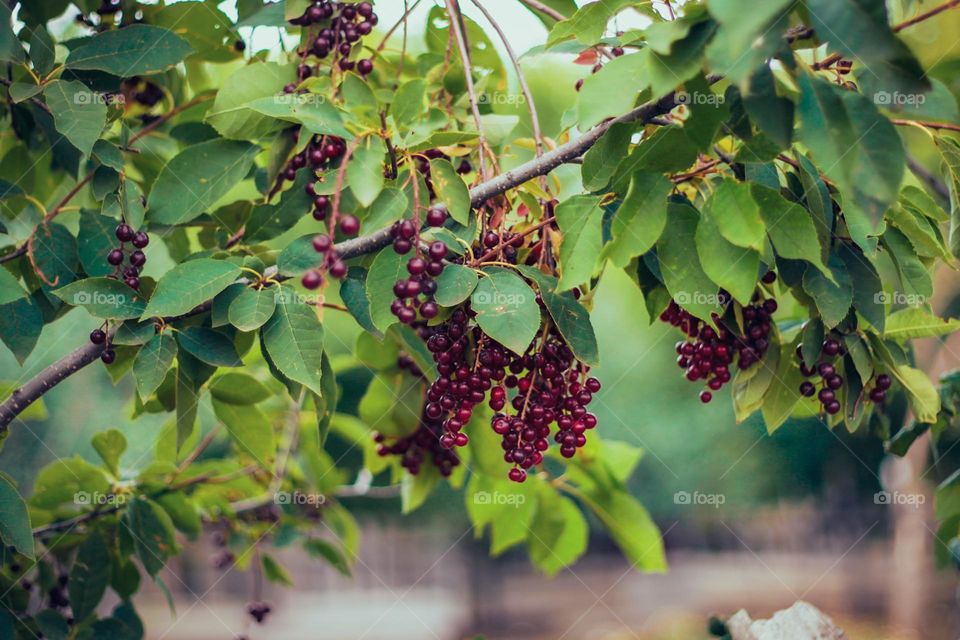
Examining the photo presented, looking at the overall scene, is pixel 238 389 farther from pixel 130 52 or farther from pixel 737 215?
pixel 737 215

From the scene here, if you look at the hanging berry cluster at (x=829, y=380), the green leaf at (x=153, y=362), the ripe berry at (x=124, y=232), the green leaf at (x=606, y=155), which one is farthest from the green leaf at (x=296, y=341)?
the hanging berry cluster at (x=829, y=380)

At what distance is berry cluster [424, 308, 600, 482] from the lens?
96 cm

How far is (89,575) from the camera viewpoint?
129 centimetres

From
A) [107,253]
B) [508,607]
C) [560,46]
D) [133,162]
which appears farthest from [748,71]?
[508,607]

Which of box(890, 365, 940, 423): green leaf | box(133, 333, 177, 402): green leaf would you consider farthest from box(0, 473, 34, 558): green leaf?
box(890, 365, 940, 423): green leaf

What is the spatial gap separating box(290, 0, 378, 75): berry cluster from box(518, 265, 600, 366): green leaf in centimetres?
45

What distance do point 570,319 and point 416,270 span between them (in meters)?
0.18

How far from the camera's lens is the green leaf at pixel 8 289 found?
3.00 ft

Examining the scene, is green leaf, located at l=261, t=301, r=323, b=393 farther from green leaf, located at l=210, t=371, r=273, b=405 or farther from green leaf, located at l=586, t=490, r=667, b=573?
green leaf, located at l=586, t=490, r=667, b=573

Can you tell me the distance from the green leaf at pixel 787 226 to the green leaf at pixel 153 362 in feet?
2.10

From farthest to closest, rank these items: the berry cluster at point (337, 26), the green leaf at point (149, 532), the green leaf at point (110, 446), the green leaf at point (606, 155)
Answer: the green leaf at point (110, 446), the green leaf at point (149, 532), the berry cluster at point (337, 26), the green leaf at point (606, 155)

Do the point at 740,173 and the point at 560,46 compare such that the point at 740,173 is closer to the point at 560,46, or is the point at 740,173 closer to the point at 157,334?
the point at 560,46

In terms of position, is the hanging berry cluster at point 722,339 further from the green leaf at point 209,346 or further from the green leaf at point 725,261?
the green leaf at point 209,346

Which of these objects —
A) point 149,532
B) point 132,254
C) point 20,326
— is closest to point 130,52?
point 132,254
